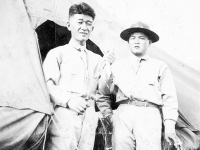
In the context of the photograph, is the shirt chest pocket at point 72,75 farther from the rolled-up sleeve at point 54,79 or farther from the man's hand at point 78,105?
the man's hand at point 78,105

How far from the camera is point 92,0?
7.94 feet

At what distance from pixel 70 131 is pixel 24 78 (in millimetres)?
459

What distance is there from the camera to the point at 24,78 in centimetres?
165

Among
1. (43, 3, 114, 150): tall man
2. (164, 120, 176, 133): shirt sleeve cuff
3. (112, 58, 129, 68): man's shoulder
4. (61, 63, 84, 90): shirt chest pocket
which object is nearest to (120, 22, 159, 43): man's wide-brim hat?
(112, 58, 129, 68): man's shoulder

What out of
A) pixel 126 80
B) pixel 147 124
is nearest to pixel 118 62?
pixel 126 80

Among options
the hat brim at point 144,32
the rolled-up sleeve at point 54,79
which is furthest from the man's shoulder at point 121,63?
the rolled-up sleeve at point 54,79

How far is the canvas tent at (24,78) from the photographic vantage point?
1.51 metres

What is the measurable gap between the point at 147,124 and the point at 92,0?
4.26 feet

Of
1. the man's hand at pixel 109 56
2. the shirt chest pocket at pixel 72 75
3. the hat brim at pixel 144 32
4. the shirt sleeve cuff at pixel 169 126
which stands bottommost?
the shirt sleeve cuff at pixel 169 126

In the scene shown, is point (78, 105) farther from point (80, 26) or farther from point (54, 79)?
point (80, 26)

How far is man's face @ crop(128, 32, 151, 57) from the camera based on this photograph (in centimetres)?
203

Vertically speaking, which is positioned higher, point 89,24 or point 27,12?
point 27,12

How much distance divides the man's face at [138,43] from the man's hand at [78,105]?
667 mm

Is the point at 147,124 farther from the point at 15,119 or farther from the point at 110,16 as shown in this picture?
the point at 110,16
